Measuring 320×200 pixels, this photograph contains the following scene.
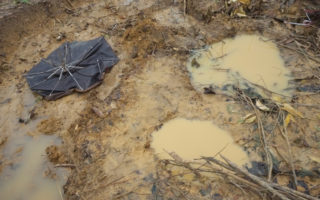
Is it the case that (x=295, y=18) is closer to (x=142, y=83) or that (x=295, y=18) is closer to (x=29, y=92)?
(x=142, y=83)

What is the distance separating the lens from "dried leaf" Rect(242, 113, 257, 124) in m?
3.26

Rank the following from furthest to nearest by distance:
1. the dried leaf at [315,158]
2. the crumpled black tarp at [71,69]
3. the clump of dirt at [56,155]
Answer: the crumpled black tarp at [71,69] → the clump of dirt at [56,155] → the dried leaf at [315,158]

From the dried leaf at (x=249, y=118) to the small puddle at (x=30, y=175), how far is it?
253 cm

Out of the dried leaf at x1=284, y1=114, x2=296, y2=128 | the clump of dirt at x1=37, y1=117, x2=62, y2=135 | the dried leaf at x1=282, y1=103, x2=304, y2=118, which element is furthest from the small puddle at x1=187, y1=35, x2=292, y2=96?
the clump of dirt at x1=37, y1=117, x2=62, y2=135

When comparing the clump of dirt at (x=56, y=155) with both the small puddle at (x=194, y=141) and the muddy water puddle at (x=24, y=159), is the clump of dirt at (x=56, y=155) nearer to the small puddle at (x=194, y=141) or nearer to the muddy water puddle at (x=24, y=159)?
the muddy water puddle at (x=24, y=159)

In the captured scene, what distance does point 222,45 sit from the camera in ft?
14.4

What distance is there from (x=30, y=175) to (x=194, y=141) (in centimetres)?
219

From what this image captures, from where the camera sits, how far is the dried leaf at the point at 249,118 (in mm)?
3256

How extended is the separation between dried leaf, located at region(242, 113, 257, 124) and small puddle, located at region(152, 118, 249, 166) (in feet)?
1.14

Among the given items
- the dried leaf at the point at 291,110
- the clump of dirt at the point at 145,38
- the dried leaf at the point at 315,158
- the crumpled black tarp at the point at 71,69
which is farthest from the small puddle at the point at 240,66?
the crumpled black tarp at the point at 71,69

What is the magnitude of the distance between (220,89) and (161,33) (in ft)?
5.42

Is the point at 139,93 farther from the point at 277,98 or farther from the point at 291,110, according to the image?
the point at 291,110

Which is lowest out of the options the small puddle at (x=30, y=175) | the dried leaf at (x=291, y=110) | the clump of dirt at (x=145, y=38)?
the small puddle at (x=30, y=175)

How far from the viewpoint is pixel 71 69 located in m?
3.75
